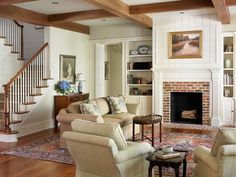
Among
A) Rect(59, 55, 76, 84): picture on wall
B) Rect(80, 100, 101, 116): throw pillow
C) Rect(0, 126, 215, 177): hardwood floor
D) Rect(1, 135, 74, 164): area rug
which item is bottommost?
Rect(0, 126, 215, 177): hardwood floor

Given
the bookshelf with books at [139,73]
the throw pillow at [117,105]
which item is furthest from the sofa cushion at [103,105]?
the bookshelf with books at [139,73]

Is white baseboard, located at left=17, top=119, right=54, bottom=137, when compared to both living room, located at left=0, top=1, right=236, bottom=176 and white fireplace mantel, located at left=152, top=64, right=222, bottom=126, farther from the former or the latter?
white fireplace mantel, located at left=152, top=64, right=222, bottom=126

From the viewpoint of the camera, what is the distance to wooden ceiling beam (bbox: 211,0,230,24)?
540cm

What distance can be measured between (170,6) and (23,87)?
3.81 meters

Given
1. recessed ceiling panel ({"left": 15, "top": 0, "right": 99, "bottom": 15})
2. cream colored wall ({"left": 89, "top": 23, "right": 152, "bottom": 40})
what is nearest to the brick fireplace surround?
cream colored wall ({"left": 89, "top": 23, "right": 152, "bottom": 40})

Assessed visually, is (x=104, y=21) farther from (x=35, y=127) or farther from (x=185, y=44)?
(x=35, y=127)

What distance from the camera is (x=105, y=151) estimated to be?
318 cm

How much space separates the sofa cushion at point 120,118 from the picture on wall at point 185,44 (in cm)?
260

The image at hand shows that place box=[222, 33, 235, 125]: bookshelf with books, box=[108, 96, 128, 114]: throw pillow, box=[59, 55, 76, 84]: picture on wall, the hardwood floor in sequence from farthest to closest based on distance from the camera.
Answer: box=[59, 55, 76, 84]: picture on wall < box=[222, 33, 235, 125]: bookshelf with books < box=[108, 96, 128, 114]: throw pillow < the hardwood floor

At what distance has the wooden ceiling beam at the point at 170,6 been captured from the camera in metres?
6.17

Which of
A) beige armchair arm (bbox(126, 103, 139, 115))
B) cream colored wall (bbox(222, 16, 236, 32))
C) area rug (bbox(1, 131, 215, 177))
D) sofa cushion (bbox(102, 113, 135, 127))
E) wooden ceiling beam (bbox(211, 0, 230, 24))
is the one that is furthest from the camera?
cream colored wall (bbox(222, 16, 236, 32))

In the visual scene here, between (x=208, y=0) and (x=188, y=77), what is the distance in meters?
2.39

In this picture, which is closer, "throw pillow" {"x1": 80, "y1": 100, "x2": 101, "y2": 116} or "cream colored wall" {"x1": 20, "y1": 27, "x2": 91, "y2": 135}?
"throw pillow" {"x1": 80, "y1": 100, "x2": 101, "y2": 116}

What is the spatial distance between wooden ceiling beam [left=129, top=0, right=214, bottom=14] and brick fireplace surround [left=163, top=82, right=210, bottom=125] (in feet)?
7.74
